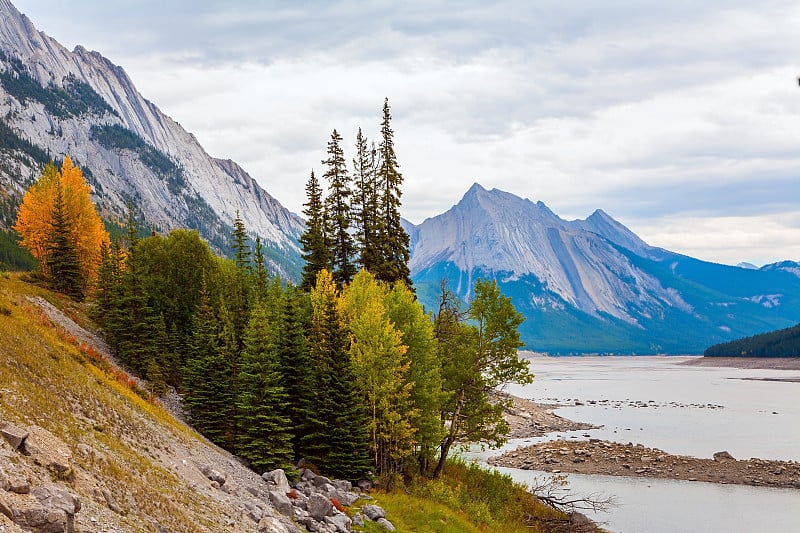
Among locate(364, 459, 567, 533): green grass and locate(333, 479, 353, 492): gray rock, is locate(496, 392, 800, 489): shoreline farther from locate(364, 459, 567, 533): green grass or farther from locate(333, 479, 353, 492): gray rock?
locate(333, 479, 353, 492): gray rock

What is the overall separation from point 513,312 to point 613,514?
20623mm

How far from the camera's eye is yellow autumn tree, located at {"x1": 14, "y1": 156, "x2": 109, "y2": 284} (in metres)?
64.1

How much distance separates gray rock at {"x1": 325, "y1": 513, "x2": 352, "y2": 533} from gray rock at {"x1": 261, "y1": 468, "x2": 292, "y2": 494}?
156 inches

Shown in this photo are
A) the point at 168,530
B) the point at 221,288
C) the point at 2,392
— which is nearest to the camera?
the point at 168,530

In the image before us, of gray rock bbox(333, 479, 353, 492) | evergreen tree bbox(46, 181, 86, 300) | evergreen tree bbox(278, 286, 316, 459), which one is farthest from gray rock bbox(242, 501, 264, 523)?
evergreen tree bbox(46, 181, 86, 300)

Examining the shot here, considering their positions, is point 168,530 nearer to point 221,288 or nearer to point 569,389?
point 221,288

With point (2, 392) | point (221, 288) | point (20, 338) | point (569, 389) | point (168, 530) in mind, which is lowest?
point (569, 389)

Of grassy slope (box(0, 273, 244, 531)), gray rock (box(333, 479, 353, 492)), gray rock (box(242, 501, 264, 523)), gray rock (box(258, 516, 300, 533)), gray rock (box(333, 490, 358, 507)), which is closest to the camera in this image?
grassy slope (box(0, 273, 244, 531))

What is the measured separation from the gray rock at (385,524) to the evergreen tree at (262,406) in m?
7.91

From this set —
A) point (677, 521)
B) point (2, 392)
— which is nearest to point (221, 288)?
point (2, 392)

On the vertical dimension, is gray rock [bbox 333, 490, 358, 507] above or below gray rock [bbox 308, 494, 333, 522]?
below

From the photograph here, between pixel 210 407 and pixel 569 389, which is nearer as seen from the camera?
pixel 210 407

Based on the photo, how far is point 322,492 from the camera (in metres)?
31.7

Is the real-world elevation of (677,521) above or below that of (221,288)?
below
